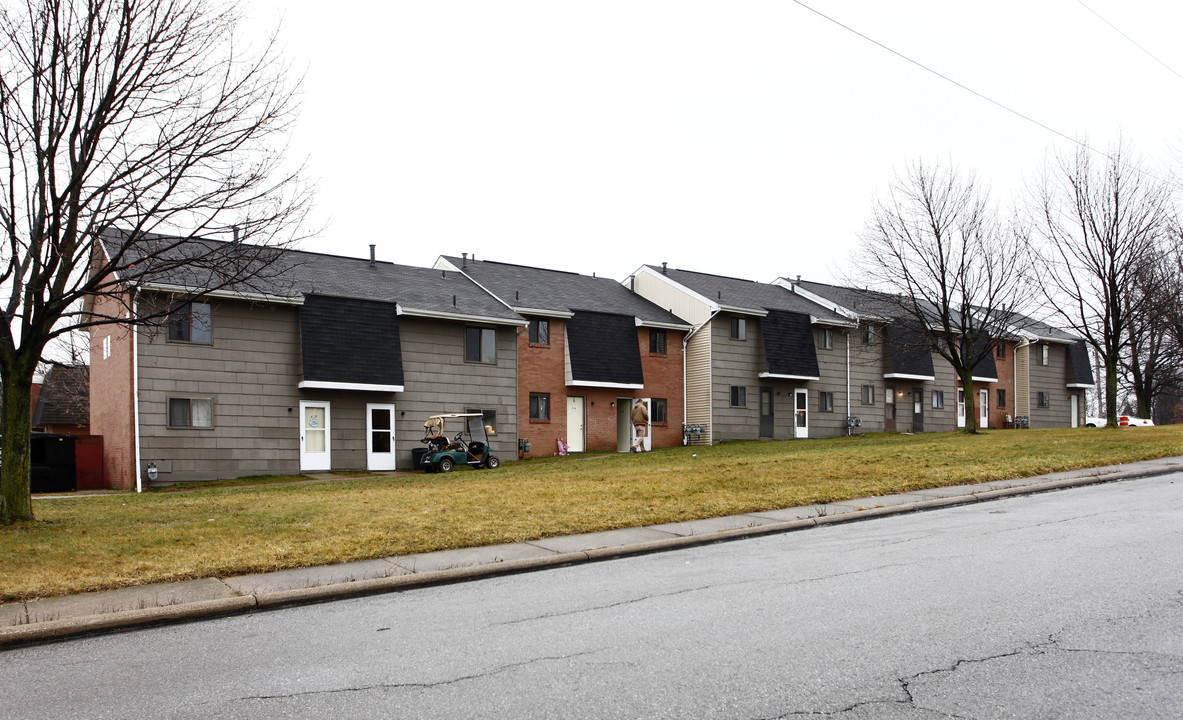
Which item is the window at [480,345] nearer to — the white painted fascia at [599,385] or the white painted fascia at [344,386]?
the white painted fascia at [344,386]

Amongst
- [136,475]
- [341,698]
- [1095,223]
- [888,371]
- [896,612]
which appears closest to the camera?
[341,698]

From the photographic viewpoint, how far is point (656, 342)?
36.2m

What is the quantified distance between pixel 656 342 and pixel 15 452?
2613 cm

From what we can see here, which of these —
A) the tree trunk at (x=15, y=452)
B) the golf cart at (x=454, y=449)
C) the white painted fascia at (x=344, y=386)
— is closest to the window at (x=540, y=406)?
the golf cart at (x=454, y=449)

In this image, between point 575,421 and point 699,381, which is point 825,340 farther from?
point 575,421

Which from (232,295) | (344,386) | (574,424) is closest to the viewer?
(232,295)

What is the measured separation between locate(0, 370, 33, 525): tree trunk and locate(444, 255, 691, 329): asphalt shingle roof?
19721 millimetres

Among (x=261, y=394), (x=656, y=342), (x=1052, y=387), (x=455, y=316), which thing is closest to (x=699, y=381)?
(x=656, y=342)

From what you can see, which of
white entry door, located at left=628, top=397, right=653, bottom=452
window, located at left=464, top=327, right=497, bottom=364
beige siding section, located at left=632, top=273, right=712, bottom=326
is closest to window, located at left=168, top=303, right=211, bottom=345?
window, located at left=464, top=327, right=497, bottom=364

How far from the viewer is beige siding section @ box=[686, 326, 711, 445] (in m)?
35.6

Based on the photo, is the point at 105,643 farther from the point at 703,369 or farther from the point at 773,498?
the point at 703,369

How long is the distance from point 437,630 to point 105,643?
2.68m

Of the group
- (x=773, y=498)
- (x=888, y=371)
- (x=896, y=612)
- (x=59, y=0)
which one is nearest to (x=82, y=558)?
(x=59, y=0)

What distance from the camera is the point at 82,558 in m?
9.71
